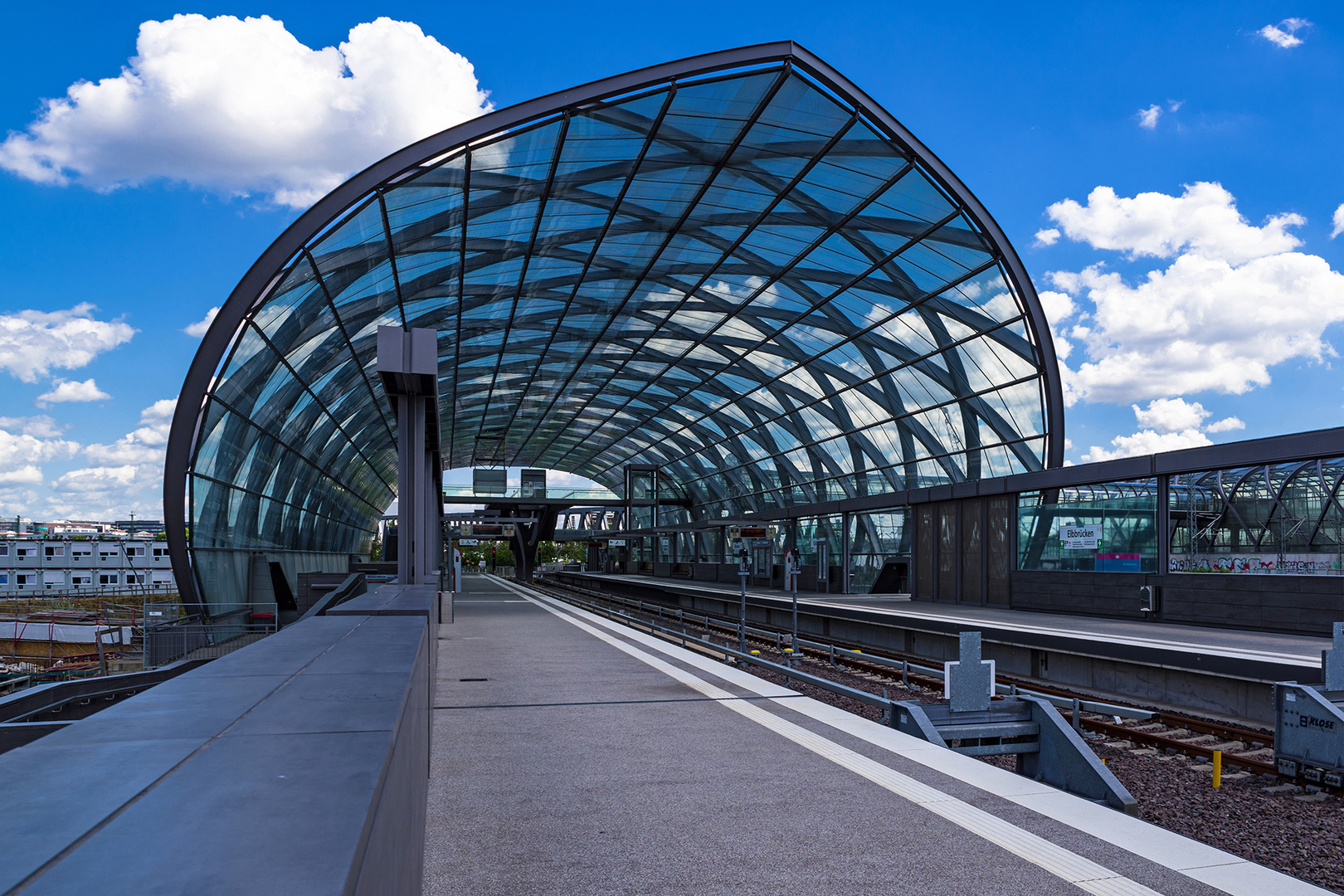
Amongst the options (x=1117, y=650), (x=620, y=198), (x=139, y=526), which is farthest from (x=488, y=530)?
(x=139, y=526)

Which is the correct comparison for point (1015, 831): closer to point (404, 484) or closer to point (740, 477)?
point (404, 484)

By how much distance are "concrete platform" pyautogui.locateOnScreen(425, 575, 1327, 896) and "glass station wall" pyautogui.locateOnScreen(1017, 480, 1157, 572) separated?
50.5 feet

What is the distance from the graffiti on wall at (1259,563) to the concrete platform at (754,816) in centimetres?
1321

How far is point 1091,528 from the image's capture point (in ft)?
77.1

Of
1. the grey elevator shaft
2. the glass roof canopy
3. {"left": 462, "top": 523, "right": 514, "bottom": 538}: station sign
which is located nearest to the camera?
the grey elevator shaft

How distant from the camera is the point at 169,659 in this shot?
2216cm

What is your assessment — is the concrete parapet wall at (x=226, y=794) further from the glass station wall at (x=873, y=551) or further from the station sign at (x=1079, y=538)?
the glass station wall at (x=873, y=551)

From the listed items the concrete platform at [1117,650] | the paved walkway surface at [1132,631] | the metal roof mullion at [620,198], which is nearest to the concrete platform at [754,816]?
the concrete platform at [1117,650]

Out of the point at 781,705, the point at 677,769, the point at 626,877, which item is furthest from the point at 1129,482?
the point at 626,877

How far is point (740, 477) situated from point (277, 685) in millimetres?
62667

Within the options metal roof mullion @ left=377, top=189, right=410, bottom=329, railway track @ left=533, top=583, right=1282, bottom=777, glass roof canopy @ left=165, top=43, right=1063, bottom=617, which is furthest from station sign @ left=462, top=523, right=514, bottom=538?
railway track @ left=533, top=583, right=1282, bottom=777

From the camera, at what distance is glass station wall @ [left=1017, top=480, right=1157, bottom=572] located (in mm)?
21891

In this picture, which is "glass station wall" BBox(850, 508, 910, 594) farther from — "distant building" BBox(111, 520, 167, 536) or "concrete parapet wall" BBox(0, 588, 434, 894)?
"distant building" BBox(111, 520, 167, 536)

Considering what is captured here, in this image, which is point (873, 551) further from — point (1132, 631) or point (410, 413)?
point (410, 413)
